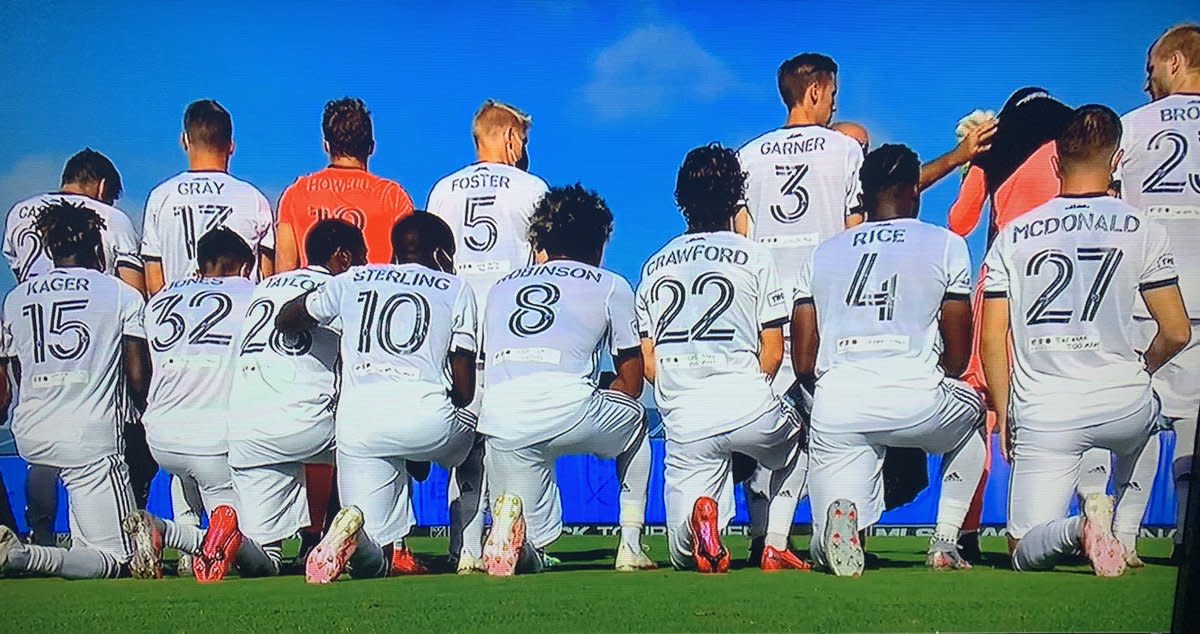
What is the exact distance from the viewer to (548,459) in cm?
489

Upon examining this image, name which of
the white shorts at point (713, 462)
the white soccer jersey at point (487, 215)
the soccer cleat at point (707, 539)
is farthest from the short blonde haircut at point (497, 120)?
the soccer cleat at point (707, 539)

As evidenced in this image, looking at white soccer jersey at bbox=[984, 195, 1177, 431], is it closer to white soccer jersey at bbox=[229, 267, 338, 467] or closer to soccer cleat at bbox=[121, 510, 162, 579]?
white soccer jersey at bbox=[229, 267, 338, 467]

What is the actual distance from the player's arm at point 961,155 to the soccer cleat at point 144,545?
9.56ft

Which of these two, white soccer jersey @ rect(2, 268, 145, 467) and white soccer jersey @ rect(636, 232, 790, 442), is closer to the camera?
white soccer jersey @ rect(636, 232, 790, 442)

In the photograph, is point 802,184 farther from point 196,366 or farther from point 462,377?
point 196,366

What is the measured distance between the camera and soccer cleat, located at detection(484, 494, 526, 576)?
486 cm

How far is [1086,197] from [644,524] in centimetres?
191

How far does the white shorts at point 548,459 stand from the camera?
16.0ft

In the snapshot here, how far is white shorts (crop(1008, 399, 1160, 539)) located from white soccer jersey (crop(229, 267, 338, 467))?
2.40 metres

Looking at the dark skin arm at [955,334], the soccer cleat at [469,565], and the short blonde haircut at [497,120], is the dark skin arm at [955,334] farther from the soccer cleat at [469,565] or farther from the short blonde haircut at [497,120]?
the soccer cleat at [469,565]

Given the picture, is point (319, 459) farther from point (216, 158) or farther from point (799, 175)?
point (799, 175)

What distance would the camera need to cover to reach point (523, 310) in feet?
16.1

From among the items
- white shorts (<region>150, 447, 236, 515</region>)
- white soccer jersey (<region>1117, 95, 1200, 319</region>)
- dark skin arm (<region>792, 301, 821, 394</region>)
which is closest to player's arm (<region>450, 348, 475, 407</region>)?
white shorts (<region>150, 447, 236, 515</region>)

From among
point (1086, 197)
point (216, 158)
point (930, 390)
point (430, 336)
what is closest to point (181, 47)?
point (216, 158)
